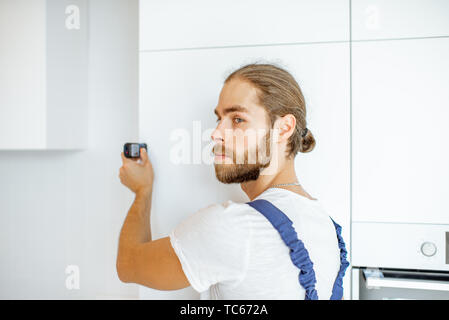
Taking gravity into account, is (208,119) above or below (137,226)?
above

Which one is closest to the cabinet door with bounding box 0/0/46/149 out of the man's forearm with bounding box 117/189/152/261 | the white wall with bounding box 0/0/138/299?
the white wall with bounding box 0/0/138/299

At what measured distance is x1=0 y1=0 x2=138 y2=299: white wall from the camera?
4.05ft

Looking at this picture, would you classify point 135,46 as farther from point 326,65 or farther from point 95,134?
point 326,65

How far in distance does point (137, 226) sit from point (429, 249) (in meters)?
0.79

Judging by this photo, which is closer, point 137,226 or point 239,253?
point 239,253

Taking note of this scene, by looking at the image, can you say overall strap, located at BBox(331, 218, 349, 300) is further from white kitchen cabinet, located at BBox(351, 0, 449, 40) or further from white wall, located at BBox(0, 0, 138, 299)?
white wall, located at BBox(0, 0, 138, 299)

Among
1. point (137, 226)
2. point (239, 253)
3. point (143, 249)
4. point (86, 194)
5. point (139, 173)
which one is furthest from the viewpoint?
point (86, 194)

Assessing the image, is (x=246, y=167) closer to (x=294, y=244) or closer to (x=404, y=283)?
(x=294, y=244)

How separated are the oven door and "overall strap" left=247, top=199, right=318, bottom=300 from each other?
27 cm

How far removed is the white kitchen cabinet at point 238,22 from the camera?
84cm

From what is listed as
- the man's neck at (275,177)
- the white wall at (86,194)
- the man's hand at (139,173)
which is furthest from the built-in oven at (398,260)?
the white wall at (86,194)

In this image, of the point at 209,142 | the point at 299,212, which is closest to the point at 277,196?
the point at 299,212

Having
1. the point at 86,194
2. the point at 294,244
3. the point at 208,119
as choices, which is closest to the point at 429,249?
the point at 294,244

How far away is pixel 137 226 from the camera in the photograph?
2.61 ft
